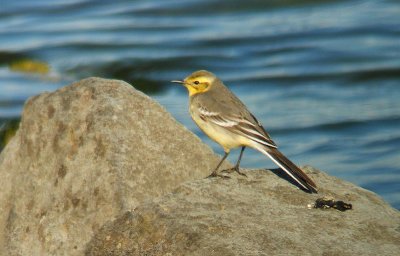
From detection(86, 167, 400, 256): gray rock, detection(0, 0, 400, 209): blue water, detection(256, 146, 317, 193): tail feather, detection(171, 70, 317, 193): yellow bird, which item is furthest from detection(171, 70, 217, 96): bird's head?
detection(0, 0, 400, 209): blue water

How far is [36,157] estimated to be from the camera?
10.8 meters

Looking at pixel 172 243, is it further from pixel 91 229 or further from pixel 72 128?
pixel 72 128

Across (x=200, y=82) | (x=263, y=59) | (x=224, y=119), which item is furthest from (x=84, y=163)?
(x=263, y=59)

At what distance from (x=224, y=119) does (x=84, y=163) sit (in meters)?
1.78

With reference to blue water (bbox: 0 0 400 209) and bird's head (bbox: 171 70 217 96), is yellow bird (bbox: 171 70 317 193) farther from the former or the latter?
blue water (bbox: 0 0 400 209)

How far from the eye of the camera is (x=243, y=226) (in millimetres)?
9047

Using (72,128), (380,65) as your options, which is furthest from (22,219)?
(380,65)

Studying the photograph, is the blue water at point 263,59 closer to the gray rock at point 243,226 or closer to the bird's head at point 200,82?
the bird's head at point 200,82

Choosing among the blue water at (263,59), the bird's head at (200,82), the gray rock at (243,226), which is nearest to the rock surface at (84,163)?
the gray rock at (243,226)

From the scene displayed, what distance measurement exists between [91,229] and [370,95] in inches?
485

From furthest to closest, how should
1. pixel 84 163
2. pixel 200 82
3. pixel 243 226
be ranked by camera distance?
1. pixel 200 82
2. pixel 84 163
3. pixel 243 226

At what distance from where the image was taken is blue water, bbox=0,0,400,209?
62.3 feet

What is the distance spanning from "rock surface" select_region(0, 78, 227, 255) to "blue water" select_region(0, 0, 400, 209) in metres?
6.16

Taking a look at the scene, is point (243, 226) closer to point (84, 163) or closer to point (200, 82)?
point (84, 163)
